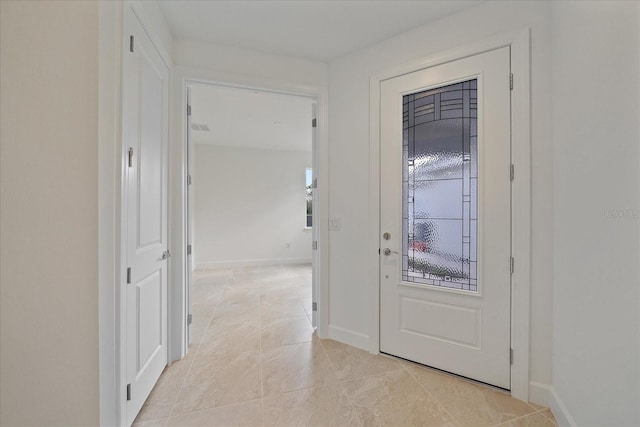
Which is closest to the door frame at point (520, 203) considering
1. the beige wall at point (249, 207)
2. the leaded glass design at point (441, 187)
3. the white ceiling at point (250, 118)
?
the leaded glass design at point (441, 187)

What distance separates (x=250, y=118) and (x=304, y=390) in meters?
3.69

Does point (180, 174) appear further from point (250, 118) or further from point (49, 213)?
point (250, 118)

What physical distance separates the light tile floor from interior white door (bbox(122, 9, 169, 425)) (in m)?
0.25

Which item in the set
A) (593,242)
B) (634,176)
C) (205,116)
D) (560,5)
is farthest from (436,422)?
(205,116)

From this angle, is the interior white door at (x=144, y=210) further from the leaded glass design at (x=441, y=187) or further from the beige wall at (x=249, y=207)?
the beige wall at (x=249, y=207)

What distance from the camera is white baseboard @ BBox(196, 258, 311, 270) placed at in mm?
5680

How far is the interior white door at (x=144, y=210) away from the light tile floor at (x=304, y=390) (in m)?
0.25

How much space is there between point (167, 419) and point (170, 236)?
1.15 m

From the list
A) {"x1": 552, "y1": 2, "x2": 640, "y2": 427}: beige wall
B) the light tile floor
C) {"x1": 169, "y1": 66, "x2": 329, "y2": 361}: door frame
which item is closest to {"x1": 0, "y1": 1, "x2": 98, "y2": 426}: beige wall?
the light tile floor

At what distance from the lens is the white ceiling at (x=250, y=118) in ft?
10.9

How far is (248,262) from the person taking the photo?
5.99m

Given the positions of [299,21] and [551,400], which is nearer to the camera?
[551,400]

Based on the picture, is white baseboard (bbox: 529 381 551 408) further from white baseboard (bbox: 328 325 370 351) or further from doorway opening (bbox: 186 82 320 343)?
doorway opening (bbox: 186 82 320 343)

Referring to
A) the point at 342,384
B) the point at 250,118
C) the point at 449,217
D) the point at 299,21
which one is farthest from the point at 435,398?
the point at 250,118
